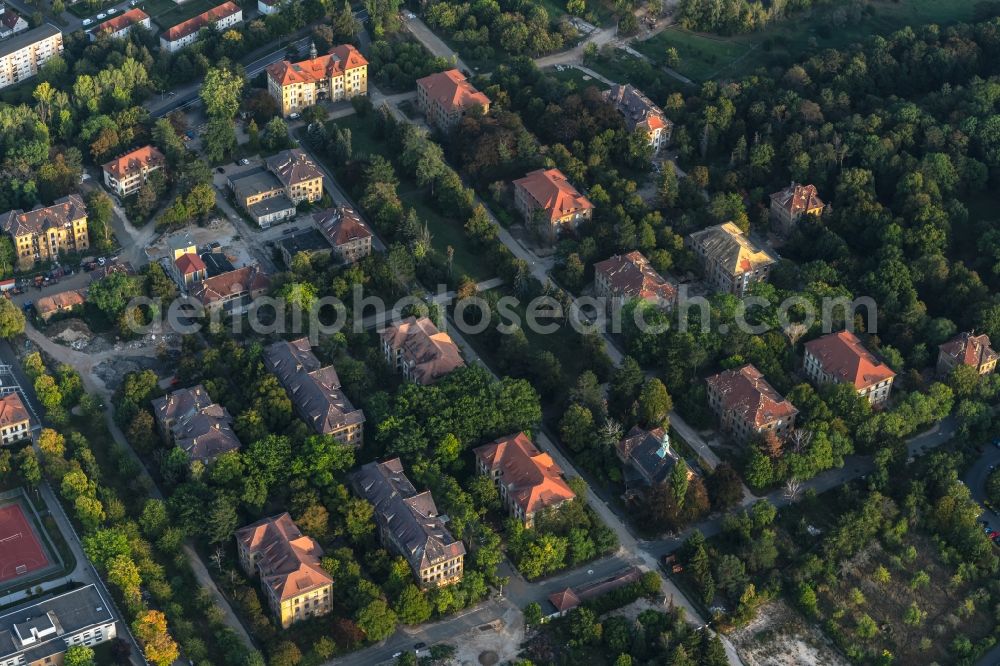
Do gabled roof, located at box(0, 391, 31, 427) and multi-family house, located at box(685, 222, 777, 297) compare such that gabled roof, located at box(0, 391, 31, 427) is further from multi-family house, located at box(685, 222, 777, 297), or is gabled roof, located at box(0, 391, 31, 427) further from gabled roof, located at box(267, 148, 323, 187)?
multi-family house, located at box(685, 222, 777, 297)

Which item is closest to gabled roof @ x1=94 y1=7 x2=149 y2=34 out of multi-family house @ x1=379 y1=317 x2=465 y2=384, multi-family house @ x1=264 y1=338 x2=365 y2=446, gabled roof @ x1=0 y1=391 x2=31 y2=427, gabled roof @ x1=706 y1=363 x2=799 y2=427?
multi-family house @ x1=264 y1=338 x2=365 y2=446

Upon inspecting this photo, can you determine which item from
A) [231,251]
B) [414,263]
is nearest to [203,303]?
[231,251]

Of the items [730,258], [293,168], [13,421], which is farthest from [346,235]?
[730,258]

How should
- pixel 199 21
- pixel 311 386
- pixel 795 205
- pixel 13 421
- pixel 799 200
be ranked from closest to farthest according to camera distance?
pixel 13 421 → pixel 311 386 → pixel 795 205 → pixel 799 200 → pixel 199 21

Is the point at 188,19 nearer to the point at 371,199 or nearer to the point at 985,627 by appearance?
the point at 371,199

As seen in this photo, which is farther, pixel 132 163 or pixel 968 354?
pixel 132 163

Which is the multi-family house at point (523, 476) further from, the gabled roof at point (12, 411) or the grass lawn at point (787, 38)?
the grass lawn at point (787, 38)

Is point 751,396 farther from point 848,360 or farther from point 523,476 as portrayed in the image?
point 523,476
